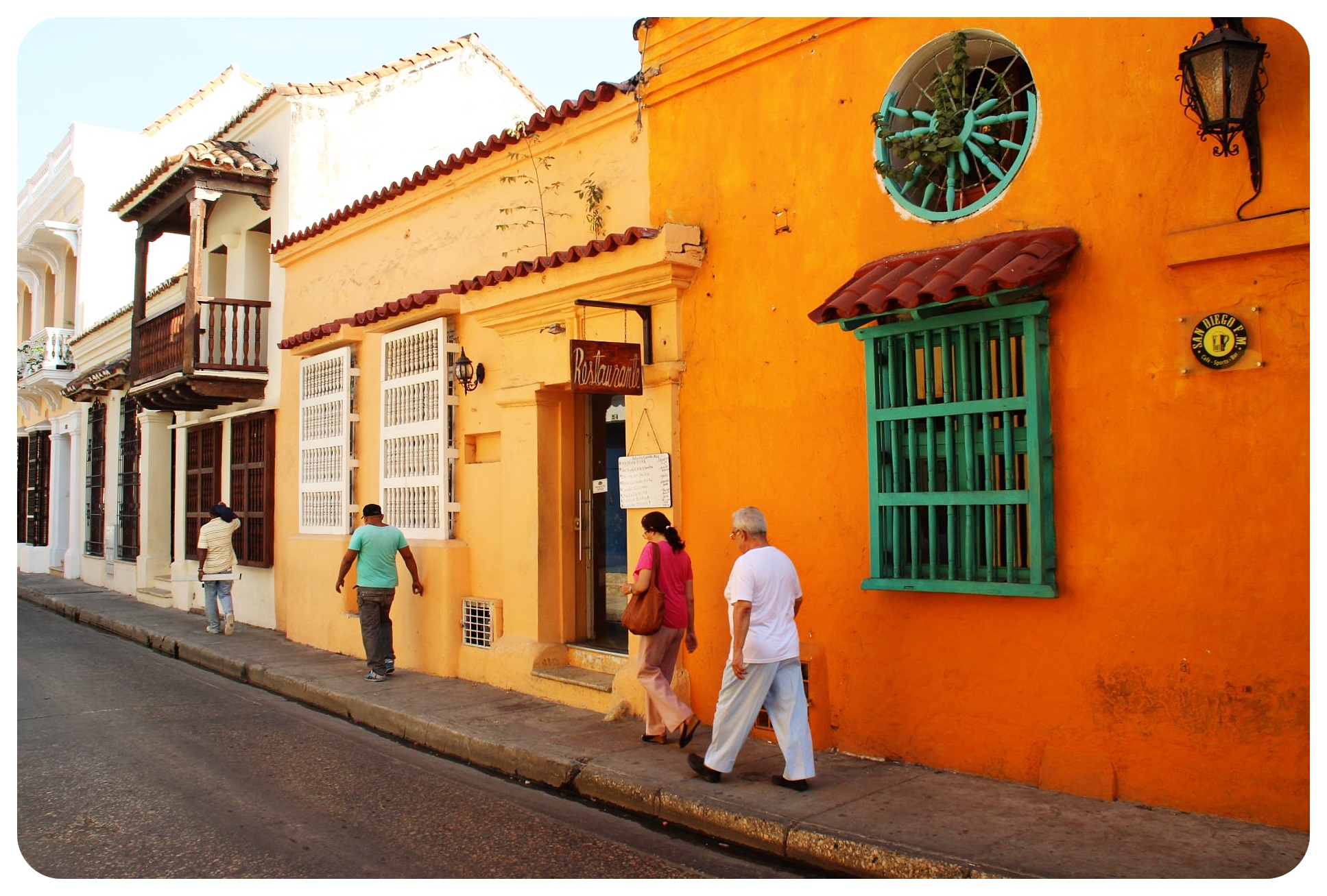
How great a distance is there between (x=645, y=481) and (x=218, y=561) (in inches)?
305

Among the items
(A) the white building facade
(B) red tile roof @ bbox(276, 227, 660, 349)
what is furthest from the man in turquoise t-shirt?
(A) the white building facade

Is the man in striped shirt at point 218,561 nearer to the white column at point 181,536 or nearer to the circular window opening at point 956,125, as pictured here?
the white column at point 181,536

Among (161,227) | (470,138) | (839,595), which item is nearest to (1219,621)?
(839,595)

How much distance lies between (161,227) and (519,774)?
13247mm

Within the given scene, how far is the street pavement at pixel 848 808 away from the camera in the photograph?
4.45 metres

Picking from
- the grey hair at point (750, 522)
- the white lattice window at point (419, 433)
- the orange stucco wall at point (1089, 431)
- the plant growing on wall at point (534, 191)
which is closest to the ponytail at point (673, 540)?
the orange stucco wall at point (1089, 431)

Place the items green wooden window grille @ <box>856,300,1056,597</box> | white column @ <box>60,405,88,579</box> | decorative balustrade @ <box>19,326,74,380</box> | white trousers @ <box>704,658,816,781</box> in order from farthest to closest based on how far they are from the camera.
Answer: decorative balustrade @ <box>19,326,74,380</box> → white column @ <box>60,405,88,579</box> → white trousers @ <box>704,658,816,781</box> → green wooden window grille @ <box>856,300,1056,597</box>

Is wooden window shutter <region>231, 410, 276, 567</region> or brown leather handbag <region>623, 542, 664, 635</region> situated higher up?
Result: wooden window shutter <region>231, 410, 276, 567</region>

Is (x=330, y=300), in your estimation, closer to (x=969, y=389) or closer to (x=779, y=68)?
(x=779, y=68)

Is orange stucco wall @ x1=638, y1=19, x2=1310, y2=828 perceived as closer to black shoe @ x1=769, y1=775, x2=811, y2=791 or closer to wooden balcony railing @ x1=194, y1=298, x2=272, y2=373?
black shoe @ x1=769, y1=775, x2=811, y2=791

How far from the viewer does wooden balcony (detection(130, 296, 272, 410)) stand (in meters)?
13.9

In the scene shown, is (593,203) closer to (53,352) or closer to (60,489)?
(53,352)

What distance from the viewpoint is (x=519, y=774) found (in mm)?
6734

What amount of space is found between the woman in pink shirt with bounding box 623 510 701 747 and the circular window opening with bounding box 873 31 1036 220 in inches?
104
